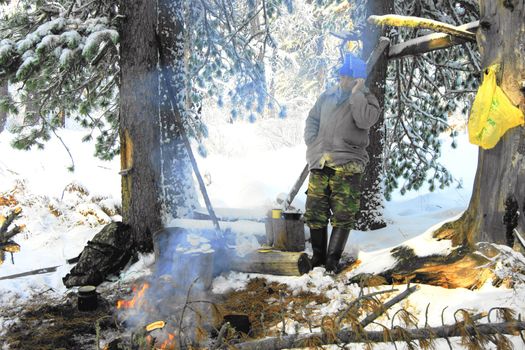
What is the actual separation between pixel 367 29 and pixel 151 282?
15.8 feet

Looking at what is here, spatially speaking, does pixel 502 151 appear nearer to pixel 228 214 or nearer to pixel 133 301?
pixel 133 301

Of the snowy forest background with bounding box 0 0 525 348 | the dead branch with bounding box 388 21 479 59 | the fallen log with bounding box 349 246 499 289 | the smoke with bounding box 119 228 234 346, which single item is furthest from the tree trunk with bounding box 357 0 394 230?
the smoke with bounding box 119 228 234 346

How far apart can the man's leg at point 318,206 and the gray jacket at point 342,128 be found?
0.51 feet

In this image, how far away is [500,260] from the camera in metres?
3.58

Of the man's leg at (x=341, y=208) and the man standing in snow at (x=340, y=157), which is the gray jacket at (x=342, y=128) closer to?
the man standing in snow at (x=340, y=157)

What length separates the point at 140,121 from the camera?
238 inches

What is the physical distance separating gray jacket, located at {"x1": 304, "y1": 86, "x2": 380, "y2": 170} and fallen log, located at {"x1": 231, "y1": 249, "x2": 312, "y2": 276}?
1125 millimetres

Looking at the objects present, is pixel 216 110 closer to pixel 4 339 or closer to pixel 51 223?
pixel 51 223

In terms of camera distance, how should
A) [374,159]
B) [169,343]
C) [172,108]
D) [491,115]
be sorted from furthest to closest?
[374,159] < [172,108] < [491,115] < [169,343]

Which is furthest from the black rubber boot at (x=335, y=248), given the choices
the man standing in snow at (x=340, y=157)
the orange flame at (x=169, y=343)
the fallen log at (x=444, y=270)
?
the orange flame at (x=169, y=343)

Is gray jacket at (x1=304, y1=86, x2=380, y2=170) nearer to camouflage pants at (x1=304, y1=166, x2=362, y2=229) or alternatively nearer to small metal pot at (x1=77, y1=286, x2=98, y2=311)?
camouflage pants at (x1=304, y1=166, x2=362, y2=229)

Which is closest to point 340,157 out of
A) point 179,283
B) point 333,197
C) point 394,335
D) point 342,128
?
point 342,128

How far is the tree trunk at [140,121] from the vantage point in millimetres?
5957

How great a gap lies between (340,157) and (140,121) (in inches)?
110
